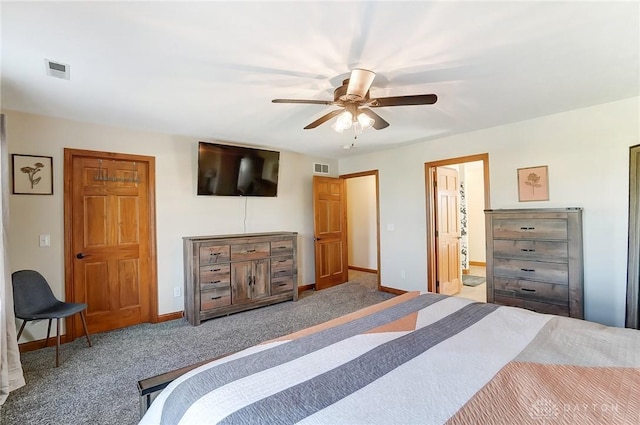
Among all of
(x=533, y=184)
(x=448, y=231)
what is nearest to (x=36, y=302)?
(x=448, y=231)

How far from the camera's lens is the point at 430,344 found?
4.66 ft

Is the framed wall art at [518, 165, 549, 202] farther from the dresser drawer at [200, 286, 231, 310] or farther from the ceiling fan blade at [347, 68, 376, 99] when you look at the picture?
the dresser drawer at [200, 286, 231, 310]

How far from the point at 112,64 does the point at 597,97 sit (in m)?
4.05

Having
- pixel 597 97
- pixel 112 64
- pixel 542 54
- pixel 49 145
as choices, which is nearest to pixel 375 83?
pixel 542 54

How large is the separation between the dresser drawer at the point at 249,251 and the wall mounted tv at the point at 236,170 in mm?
772

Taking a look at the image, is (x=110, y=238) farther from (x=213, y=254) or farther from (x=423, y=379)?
(x=423, y=379)

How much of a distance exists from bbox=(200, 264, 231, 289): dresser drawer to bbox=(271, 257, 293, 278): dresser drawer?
0.67 m

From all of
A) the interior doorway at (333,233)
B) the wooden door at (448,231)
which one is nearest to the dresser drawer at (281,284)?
the interior doorway at (333,233)

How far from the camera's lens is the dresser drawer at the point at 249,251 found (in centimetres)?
398

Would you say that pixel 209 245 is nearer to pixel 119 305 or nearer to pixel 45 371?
pixel 119 305

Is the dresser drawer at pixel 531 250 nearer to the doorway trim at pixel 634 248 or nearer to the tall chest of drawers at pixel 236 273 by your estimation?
the doorway trim at pixel 634 248

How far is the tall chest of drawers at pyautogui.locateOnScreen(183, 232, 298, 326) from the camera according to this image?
369 cm

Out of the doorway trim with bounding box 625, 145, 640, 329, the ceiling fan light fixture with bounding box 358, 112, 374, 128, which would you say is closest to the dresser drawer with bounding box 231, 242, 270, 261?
the ceiling fan light fixture with bounding box 358, 112, 374, 128

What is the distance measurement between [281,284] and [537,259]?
314 centimetres
